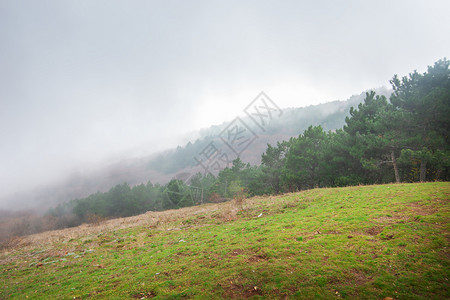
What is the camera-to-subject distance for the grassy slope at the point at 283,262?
19.9 ft

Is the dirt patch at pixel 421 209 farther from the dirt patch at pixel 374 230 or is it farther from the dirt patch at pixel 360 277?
the dirt patch at pixel 360 277

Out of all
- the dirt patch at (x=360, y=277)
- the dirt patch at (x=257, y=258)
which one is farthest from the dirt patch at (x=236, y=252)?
the dirt patch at (x=360, y=277)

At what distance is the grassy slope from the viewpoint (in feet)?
19.9

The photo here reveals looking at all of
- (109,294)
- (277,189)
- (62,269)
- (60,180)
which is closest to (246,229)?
(109,294)

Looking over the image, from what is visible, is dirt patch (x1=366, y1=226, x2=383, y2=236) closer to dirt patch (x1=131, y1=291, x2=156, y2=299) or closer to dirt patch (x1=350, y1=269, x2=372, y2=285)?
dirt patch (x1=350, y1=269, x2=372, y2=285)

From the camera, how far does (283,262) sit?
7.71 m

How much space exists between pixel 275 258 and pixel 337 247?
106 inches

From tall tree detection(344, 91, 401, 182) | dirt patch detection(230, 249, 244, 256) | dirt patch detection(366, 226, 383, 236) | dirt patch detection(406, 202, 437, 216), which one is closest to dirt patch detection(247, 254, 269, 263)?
dirt patch detection(230, 249, 244, 256)

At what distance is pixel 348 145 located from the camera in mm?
30906

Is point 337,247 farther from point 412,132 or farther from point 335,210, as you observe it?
point 412,132

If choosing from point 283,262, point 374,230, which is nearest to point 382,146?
point 374,230

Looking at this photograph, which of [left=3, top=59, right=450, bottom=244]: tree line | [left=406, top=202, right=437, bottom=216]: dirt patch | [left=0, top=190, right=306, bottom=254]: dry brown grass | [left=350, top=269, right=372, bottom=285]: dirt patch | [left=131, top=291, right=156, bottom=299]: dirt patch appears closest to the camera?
[left=350, top=269, right=372, bottom=285]: dirt patch

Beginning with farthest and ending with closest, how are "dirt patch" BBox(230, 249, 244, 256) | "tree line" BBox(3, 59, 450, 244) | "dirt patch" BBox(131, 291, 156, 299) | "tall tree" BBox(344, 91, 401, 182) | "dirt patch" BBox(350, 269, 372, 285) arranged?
"tall tree" BBox(344, 91, 401, 182), "tree line" BBox(3, 59, 450, 244), "dirt patch" BBox(230, 249, 244, 256), "dirt patch" BBox(131, 291, 156, 299), "dirt patch" BBox(350, 269, 372, 285)

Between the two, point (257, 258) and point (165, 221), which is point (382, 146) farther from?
point (165, 221)
